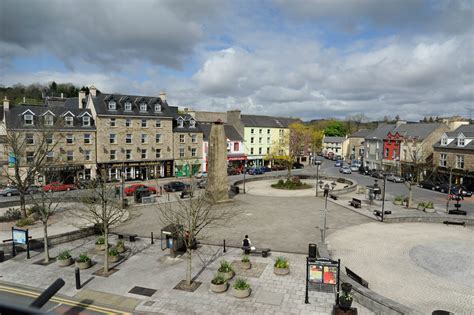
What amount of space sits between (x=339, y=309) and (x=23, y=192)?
25455 millimetres

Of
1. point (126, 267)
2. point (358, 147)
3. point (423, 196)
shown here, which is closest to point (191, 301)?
point (126, 267)

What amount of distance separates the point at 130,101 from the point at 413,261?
46.2 metres

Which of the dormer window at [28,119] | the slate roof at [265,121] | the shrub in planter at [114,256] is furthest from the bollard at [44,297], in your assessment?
the slate roof at [265,121]

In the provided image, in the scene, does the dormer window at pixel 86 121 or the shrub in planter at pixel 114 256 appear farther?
the dormer window at pixel 86 121

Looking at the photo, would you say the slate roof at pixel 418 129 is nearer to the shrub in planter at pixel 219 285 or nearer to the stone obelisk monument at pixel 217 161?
the stone obelisk monument at pixel 217 161

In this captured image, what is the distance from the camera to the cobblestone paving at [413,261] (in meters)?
14.9

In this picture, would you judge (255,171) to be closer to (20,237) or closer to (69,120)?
(69,120)

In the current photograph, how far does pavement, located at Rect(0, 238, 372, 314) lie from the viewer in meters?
14.0

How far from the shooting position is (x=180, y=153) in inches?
2276

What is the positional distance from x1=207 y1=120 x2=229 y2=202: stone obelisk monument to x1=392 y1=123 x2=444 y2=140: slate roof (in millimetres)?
41819

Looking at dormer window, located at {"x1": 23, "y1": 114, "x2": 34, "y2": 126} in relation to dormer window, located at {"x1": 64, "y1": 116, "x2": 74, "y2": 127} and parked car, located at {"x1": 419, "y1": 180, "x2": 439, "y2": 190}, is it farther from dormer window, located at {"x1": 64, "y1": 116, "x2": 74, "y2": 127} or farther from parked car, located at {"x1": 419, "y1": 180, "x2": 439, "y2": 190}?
parked car, located at {"x1": 419, "y1": 180, "x2": 439, "y2": 190}

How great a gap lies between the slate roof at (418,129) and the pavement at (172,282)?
163 feet

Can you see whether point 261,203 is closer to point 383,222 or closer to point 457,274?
point 383,222

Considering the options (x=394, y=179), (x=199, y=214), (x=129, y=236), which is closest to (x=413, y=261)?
(x=199, y=214)
